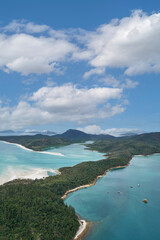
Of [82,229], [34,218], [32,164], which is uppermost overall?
[32,164]

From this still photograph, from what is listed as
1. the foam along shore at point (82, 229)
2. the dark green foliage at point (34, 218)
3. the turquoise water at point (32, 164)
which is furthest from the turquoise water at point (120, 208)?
the turquoise water at point (32, 164)

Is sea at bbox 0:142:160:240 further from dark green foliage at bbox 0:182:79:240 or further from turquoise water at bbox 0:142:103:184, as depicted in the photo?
dark green foliage at bbox 0:182:79:240

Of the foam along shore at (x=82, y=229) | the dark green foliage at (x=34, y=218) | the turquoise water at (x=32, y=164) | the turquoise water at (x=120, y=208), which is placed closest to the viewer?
the dark green foliage at (x=34, y=218)

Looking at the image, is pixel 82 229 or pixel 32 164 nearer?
pixel 82 229

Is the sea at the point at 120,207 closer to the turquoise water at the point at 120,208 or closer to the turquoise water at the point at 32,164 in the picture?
the turquoise water at the point at 120,208

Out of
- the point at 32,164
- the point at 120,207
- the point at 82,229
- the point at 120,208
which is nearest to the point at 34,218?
the point at 82,229

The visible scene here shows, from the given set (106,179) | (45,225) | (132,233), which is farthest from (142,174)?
(45,225)

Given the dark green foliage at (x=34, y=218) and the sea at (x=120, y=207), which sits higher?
the dark green foliage at (x=34, y=218)

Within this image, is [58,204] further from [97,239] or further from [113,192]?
[113,192]

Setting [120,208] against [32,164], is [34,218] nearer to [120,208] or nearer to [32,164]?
[120,208]
